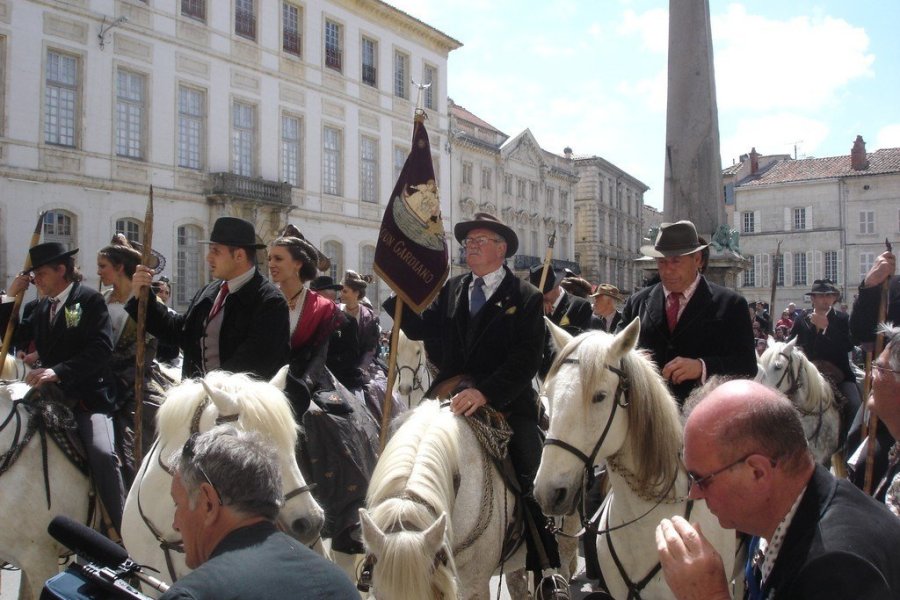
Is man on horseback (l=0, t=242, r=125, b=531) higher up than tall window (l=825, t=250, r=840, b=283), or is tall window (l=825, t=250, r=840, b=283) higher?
tall window (l=825, t=250, r=840, b=283)

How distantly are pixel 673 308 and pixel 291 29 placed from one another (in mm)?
27215

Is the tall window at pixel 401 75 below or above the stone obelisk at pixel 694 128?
above

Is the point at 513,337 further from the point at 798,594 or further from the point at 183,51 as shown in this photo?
the point at 183,51

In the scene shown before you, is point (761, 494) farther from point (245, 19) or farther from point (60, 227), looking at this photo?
point (245, 19)

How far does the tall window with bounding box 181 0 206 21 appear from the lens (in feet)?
81.7

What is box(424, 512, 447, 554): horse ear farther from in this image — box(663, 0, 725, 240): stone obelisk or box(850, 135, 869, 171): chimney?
box(850, 135, 869, 171): chimney

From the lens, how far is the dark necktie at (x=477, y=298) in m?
4.70

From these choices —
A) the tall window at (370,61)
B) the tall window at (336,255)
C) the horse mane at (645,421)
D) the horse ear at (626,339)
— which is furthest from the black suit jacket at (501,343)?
the tall window at (370,61)

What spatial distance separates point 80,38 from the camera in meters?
21.6

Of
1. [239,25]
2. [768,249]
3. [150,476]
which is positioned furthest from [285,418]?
[768,249]

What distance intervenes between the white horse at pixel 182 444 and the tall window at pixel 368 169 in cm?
2850

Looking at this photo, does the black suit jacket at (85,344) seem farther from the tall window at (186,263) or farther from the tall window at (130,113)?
the tall window at (186,263)

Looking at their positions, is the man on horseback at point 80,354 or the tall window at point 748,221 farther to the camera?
the tall window at point 748,221

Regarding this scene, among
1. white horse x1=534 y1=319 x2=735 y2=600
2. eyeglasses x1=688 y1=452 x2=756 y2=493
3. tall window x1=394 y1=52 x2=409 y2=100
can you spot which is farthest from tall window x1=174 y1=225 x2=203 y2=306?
eyeglasses x1=688 y1=452 x2=756 y2=493
